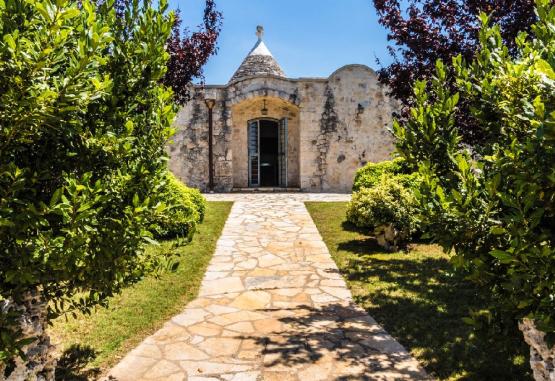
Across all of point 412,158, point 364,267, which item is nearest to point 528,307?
point 412,158

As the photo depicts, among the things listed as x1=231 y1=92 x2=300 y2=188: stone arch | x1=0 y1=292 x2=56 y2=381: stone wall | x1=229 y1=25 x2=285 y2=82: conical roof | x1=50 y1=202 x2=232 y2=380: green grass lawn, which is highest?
x1=229 y1=25 x2=285 y2=82: conical roof

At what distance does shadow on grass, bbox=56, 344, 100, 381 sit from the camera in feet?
12.4

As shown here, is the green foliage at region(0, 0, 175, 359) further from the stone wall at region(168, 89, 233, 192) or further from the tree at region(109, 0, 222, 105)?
the stone wall at region(168, 89, 233, 192)

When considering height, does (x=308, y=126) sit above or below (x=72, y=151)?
above

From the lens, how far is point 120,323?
499cm

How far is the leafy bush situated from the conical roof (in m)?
10.8

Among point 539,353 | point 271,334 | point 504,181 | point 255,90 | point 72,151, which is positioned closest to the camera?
point 504,181

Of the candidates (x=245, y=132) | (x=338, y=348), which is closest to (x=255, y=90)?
(x=245, y=132)

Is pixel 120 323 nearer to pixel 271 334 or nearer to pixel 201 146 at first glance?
pixel 271 334

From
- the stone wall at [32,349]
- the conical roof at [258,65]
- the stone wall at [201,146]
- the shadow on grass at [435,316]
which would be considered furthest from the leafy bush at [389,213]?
the conical roof at [258,65]

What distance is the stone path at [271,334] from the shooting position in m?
3.88

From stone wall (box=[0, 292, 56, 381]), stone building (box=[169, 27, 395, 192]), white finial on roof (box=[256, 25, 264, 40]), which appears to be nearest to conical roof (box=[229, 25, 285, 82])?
white finial on roof (box=[256, 25, 264, 40])

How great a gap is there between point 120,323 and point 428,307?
3.94m

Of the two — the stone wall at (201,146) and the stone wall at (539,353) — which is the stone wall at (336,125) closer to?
the stone wall at (201,146)
